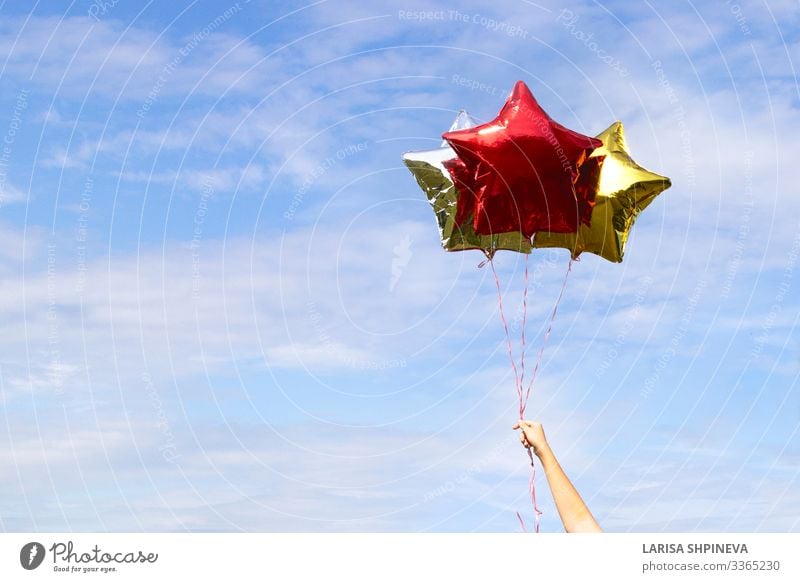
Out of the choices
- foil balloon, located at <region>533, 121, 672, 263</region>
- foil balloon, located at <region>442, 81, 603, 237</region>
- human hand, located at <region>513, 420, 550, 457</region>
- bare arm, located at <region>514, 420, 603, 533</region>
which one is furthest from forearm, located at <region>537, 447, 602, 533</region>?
foil balloon, located at <region>533, 121, 672, 263</region>

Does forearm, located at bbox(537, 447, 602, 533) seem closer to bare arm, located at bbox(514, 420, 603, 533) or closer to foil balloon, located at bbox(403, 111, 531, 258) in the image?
bare arm, located at bbox(514, 420, 603, 533)

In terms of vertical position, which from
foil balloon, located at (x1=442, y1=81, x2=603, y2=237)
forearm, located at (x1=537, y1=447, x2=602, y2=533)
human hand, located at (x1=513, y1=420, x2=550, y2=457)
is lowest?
forearm, located at (x1=537, y1=447, x2=602, y2=533)

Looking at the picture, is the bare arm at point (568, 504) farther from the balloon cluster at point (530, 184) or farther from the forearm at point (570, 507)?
the balloon cluster at point (530, 184)

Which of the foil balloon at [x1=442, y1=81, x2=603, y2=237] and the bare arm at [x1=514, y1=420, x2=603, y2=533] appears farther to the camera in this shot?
the foil balloon at [x1=442, y1=81, x2=603, y2=237]

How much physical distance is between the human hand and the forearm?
0.84 m

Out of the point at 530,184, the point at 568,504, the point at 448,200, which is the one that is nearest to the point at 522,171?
the point at 530,184

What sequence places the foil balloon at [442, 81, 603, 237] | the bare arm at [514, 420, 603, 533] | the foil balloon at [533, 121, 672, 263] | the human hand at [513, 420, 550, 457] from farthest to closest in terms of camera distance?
the foil balloon at [533, 121, 672, 263] → the foil balloon at [442, 81, 603, 237] → the human hand at [513, 420, 550, 457] → the bare arm at [514, 420, 603, 533]

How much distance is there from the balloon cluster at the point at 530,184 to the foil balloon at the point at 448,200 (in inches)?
0.7

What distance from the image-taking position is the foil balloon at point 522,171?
15.7 meters

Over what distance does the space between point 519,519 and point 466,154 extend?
6.66 metres

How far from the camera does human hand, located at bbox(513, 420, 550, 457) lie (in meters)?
10.0
